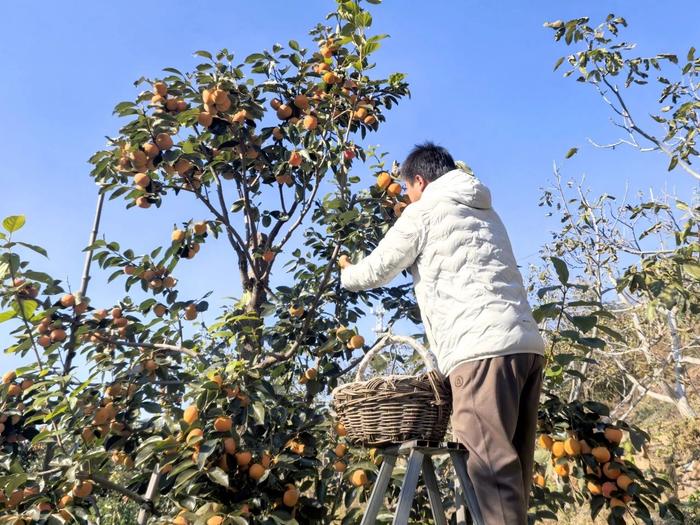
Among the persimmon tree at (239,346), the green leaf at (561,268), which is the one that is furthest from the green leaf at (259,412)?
the green leaf at (561,268)

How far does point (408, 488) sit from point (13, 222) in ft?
5.27

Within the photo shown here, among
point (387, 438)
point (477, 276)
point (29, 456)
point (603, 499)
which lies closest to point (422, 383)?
point (387, 438)

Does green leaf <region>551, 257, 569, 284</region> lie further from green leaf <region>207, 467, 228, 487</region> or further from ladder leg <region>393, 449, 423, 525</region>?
green leaf <region>207, 467, 228, 487</region>

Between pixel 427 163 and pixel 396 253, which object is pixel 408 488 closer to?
pixel 396 253

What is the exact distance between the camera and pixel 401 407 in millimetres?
1355

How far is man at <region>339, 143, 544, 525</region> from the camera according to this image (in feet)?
4.16

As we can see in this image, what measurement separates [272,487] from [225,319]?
0.62 meters

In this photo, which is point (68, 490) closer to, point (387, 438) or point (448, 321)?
point (387, 438)

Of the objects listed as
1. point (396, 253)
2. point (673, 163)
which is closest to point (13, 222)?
point (396, 253)

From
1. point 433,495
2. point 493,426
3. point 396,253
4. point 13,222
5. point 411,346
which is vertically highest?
point 13,222

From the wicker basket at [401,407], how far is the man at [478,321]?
0.13 ft

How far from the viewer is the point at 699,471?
14.8ft

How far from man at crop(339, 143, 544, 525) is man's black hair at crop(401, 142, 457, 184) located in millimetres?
38

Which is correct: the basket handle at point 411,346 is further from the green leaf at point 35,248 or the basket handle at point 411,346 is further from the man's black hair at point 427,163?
the green leaf at point 35,248
